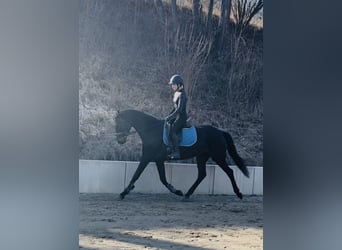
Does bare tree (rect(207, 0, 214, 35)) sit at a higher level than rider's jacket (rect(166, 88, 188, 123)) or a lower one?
higher

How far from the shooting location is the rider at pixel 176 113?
426 centimetres

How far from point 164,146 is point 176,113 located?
0.27m

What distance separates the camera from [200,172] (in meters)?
4.27

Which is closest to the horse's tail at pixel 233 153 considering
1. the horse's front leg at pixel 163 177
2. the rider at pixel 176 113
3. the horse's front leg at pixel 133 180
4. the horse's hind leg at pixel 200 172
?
the horse's hind leg at pixel 200 172

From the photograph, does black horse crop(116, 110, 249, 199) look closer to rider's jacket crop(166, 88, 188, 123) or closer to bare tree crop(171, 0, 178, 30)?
rider's jacket crop(166, 88, 188, 123)

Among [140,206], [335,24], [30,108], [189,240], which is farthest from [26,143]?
[335,24]

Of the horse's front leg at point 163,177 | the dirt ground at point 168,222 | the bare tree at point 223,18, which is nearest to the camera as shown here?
the dirt ground at point 168,222

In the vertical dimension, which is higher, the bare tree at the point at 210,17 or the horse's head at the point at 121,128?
the bare tree at the point at 210,17

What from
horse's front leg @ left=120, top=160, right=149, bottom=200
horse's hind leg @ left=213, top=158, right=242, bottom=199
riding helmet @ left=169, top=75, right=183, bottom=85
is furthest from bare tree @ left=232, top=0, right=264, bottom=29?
horse's front leg @ left=120, top=160, right=149, bottom=200

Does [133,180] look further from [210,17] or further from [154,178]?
[210,17]

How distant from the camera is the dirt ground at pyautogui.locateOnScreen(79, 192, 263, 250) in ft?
13.5

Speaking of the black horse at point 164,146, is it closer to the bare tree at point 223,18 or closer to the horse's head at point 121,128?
the horse's head at point 121,128

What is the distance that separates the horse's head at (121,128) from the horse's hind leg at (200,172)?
0.59 m

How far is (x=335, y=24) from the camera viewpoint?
4.53 meters
